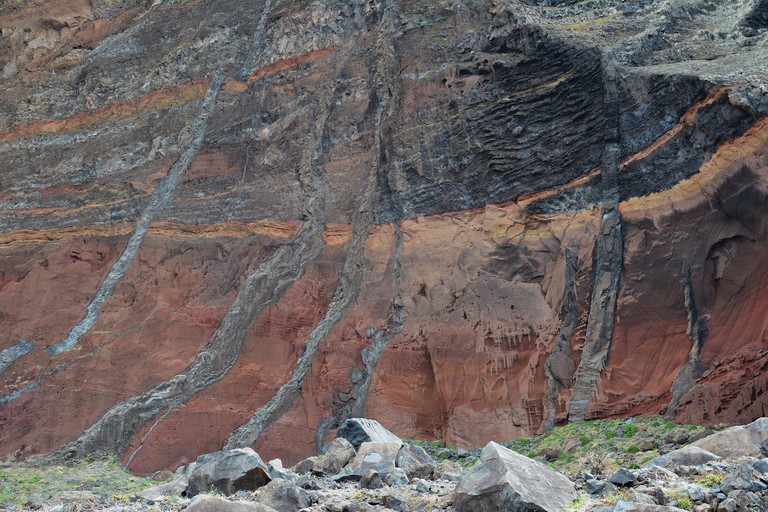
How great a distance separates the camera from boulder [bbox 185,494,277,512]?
25.0 feet

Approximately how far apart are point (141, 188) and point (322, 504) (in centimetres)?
1819

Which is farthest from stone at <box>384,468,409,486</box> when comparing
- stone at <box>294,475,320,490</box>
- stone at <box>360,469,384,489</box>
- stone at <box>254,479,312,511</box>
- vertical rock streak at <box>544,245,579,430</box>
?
vertical rock streak at <box>544,245,579,430</box>

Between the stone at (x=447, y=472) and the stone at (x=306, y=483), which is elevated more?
the stone at (x=306, y=483)

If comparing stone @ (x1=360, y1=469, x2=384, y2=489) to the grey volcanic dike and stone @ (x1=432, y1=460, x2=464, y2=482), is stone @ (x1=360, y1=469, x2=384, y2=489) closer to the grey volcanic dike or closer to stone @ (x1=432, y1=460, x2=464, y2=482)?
stone @ (x1=432, y1=460, x2=464, y2=482)

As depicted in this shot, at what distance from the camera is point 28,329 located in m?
21.6

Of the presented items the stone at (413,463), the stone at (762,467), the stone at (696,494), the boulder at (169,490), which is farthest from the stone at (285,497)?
the stone at (762,467)

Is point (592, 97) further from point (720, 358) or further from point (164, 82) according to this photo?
point (164, 82)

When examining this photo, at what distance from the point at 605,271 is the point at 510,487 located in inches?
391

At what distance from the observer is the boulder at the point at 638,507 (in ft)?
20.9

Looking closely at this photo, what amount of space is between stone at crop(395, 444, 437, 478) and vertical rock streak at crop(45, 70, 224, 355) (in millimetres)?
13955

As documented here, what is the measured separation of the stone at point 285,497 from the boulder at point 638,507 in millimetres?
3700

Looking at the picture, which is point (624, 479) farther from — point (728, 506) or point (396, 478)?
point (396, 478)

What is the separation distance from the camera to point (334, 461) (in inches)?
439

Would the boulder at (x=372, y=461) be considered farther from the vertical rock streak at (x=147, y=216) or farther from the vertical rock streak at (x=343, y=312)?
the vertical rock streak at (x=147, y=216)
